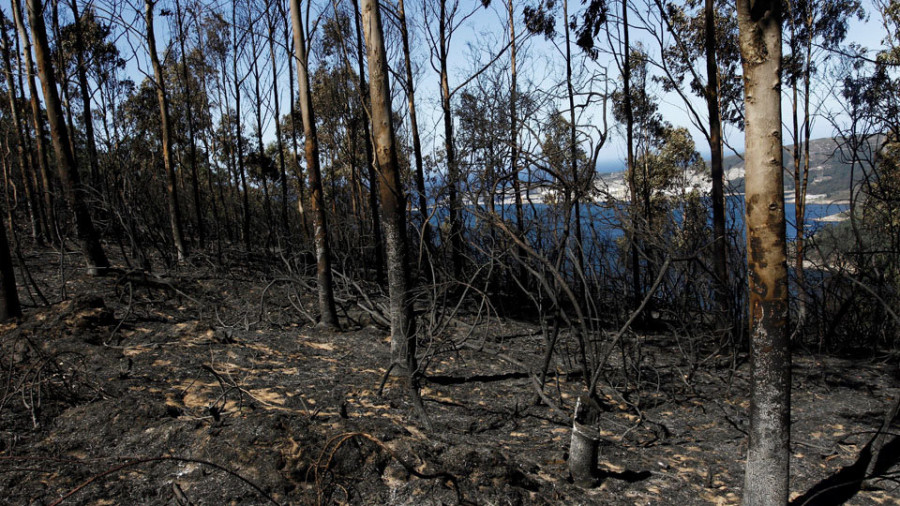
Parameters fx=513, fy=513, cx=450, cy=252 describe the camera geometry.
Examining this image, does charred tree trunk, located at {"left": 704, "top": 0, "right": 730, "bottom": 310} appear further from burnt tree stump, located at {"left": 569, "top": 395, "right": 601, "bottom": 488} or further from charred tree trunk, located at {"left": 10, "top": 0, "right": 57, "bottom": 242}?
charred tree trunk, located at {"left": 10, "top": 0, "right": 57, "bottom": 242}

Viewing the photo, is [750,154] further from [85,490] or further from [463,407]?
[85,490]

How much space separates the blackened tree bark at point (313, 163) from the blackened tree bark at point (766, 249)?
204 inches

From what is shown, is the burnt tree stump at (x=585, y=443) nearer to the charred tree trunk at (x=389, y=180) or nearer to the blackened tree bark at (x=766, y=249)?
the blackened tree bark at (x=766, y=249)

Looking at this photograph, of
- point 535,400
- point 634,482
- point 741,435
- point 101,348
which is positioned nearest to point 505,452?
point 634,482

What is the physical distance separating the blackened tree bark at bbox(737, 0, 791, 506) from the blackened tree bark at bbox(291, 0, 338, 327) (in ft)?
17.0

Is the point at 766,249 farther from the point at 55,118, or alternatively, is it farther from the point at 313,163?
the point at 55,118

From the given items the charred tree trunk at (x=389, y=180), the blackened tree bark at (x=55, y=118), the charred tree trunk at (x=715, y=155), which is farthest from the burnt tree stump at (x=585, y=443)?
the blackened tree bark at (x=55, y=118)

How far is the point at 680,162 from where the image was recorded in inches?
827

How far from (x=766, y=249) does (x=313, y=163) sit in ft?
18.4

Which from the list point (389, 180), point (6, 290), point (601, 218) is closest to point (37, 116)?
point (6, 290)

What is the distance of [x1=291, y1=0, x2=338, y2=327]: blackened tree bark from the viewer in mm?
6598

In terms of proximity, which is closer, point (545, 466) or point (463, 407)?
point (545, 466)

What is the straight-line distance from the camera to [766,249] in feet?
8.53

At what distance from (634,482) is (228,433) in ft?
9.00
